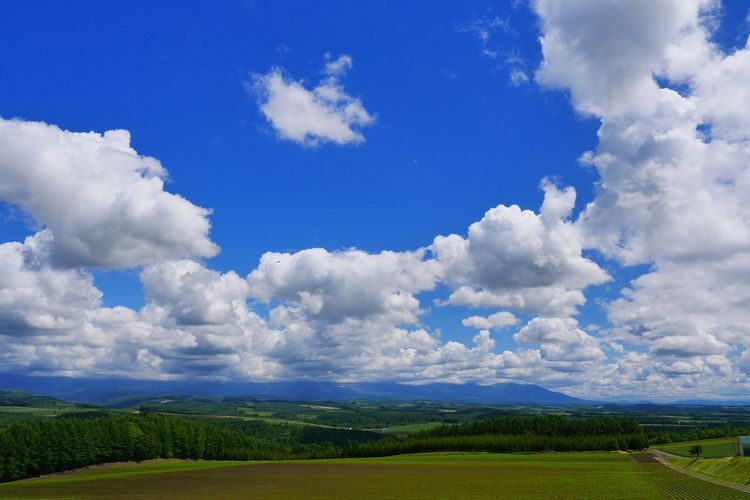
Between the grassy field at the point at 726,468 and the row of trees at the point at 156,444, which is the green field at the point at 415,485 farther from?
the row of trees at the point at 156,444

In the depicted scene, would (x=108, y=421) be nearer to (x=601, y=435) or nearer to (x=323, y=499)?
(x=323, y=499)

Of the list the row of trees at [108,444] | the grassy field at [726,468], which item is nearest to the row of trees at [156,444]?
the row of trees at [108,444]

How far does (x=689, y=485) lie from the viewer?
77562mm

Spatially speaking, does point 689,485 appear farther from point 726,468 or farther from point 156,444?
point 156,444

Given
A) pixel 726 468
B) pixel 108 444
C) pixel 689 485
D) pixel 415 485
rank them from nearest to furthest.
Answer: pixel 689 485
pixel 415 485
pixel 726 468
pixel 108 444

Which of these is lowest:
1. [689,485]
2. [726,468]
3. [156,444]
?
[156,444]

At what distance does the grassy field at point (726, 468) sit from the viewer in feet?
265

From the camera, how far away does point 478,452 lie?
18012 centimetres

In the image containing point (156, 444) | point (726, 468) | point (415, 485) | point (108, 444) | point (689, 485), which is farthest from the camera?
point (156, 444)

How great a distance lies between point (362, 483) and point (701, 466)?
62934 millimetres

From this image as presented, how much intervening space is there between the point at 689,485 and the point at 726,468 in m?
19.4

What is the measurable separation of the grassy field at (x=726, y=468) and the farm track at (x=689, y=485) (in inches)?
83.1

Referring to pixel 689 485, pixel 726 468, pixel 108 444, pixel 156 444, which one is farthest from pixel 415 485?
pixel 156 444

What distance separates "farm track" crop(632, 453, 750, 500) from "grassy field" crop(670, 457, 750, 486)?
2.11m
